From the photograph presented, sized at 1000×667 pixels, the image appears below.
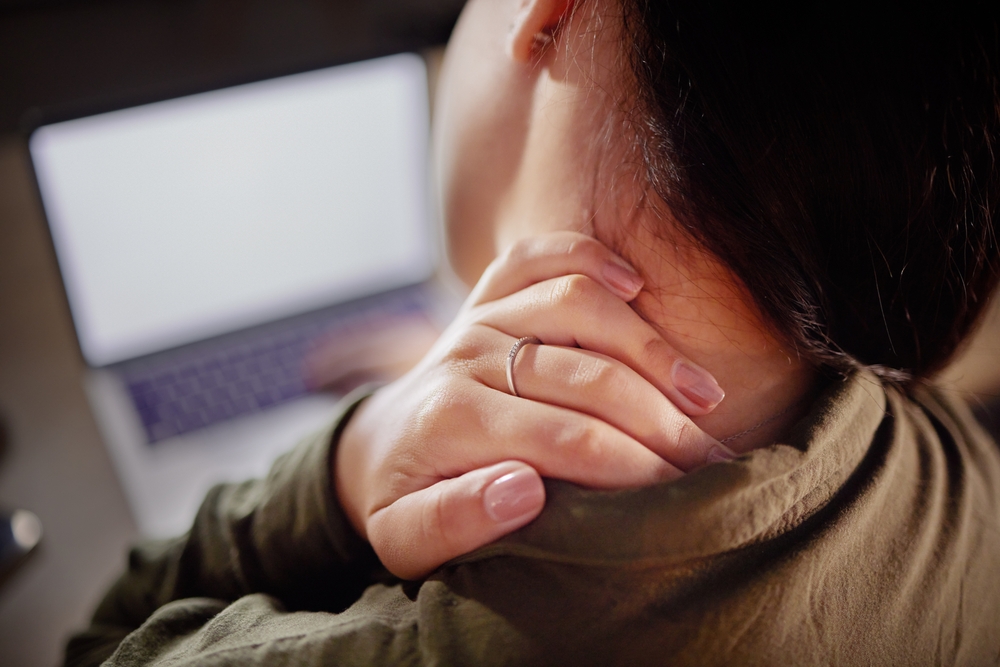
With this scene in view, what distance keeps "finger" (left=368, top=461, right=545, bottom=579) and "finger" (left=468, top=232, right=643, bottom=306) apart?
0.43 ft

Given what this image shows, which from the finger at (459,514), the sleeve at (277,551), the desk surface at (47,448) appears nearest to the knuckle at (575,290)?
the finger at (459,514)

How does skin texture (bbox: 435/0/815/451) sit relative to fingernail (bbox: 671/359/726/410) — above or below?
above

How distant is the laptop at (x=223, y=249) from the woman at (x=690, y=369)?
457 millimetres

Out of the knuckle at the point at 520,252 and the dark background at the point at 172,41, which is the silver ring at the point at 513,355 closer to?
the knuckle at the point at 520,252

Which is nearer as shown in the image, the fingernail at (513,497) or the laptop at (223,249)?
the fingernail at (513,497)

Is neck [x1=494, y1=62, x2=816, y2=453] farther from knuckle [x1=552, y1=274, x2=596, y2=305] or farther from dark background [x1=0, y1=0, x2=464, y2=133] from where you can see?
dark background [x1=0, y1=0, x2=464, y2=133]

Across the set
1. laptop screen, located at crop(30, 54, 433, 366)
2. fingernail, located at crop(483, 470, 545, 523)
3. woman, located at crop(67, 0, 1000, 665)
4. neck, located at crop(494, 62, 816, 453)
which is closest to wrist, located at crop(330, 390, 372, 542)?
woman, located at crop(67, 0, 1000, 665)

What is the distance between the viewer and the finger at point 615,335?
15.4 inches

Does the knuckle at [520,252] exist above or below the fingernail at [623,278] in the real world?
above

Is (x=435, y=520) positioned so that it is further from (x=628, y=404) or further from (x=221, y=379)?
(x=221, y=379)

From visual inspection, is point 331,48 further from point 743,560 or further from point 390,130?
point 743,560

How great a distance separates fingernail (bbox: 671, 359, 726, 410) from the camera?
0.39 meters

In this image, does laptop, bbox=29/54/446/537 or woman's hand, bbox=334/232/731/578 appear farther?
laptop, bbox=29/54/446/537

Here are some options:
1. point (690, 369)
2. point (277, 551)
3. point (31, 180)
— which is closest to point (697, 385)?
point (690, 369)
